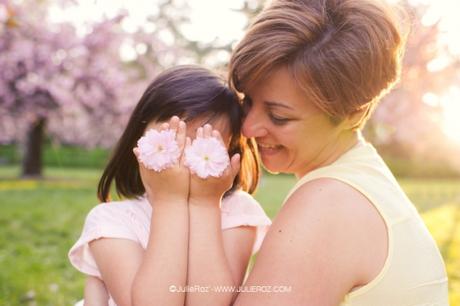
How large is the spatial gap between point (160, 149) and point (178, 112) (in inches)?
12.6

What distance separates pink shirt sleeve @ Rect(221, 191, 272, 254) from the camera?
2.50m

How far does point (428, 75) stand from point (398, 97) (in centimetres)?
243

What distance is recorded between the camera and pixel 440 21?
23.3ft

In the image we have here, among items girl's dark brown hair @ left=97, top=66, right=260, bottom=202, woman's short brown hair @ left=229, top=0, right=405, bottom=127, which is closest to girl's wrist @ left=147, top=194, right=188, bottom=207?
girl's dark brown hair @ left=97, top=66, right=260, bottom=202

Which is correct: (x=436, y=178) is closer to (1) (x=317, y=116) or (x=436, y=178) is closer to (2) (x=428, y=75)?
(2) (x=428, y=75)

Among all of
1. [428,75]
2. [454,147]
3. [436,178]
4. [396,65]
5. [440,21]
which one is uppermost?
[396,65]

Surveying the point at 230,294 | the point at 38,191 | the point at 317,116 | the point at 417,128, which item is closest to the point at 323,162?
the point at 317,116

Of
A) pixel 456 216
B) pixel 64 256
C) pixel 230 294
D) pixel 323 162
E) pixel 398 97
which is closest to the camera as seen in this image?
pixel 230 294

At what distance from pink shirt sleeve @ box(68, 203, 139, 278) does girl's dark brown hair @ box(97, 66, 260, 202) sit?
1.17 feet

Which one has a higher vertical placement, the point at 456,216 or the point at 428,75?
the point at 428,75

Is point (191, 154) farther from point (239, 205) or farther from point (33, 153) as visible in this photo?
point (33, 153)

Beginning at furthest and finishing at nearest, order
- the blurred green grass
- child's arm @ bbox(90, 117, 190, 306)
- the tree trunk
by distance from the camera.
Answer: the tree trunk < the blurred green grass < child's arm @ bbox(90, 117, 190, 306)

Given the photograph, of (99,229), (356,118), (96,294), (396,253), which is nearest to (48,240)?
(96,294)

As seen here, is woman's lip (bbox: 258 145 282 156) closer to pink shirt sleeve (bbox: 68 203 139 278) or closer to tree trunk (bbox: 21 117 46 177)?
pink shirt sleeve (bbox: 68 203 139 278)
